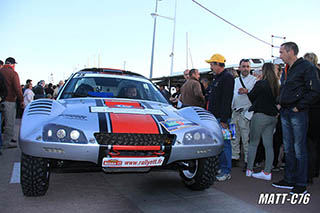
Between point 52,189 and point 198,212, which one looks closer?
point 198,212

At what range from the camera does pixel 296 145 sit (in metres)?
3.70

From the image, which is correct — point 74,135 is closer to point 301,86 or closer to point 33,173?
point 33,173

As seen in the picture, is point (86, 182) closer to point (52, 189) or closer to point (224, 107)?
point (52, 189)

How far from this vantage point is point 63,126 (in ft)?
8.96

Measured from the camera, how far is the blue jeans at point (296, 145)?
3.64 m

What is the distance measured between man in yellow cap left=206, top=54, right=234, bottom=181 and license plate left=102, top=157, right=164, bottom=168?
1.65 metres

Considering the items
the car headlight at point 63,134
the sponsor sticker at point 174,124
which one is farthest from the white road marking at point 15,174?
the sponsor sticker at point 174,124

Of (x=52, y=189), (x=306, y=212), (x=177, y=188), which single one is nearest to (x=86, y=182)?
(x=52, y=189)

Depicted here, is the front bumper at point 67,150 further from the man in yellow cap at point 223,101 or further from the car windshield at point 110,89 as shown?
the man in yellow cap at point 223,101

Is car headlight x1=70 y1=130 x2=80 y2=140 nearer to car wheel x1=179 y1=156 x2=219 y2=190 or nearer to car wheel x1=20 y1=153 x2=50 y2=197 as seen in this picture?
car wheel x1=20 y1=153 x2=50 y2=197

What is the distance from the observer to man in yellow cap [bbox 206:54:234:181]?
420cm

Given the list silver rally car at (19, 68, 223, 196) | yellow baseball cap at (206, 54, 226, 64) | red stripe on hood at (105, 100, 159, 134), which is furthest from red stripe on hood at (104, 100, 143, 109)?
yellow baseball cap at (206, 54, 226, 64)

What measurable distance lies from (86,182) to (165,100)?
160 centimetres

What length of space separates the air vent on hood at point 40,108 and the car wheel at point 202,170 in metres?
1.60
